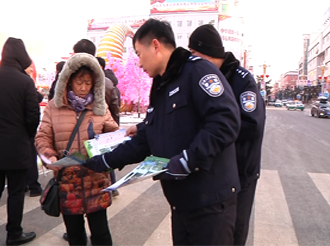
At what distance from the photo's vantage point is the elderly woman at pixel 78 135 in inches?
95.3

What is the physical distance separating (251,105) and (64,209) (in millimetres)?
1643

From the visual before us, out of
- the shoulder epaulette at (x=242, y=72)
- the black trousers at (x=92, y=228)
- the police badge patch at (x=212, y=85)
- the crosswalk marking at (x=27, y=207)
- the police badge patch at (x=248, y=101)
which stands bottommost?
the crosswalk marking at (x=27, y=207)

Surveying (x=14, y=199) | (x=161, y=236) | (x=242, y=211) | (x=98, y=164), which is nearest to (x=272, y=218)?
(x=161, y=236)

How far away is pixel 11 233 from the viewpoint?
3.11 meters

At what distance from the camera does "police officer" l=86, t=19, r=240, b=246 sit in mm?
1518

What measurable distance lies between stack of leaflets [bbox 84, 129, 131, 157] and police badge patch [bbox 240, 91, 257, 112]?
35.7 inches

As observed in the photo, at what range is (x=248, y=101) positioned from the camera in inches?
84.0

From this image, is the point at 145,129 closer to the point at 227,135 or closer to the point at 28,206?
the point at 227,135

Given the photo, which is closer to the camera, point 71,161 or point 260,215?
point 71,161

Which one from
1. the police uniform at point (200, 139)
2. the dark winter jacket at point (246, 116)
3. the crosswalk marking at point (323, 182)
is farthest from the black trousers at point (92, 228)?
the crosswalk marking at point (323, 182)

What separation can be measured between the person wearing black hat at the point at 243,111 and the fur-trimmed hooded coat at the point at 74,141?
0.91 meters

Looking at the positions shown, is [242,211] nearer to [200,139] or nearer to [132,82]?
[200,139]

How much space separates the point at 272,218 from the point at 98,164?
9.16 ft

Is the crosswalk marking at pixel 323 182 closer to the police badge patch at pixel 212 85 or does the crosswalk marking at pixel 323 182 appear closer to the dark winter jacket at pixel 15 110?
the police badge patch at pixel 212 85
